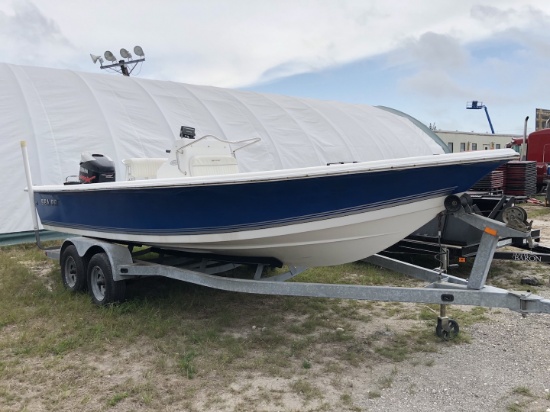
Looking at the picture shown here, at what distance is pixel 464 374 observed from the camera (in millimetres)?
3203

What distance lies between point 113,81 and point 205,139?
6.69 meters

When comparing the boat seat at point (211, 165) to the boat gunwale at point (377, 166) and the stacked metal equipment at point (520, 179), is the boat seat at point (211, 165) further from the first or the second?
the stacked metal equipment at point (520, 179)

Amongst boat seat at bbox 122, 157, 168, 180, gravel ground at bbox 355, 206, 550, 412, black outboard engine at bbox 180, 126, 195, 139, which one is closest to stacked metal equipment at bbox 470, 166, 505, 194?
gravel ground at bbox 355, 206, 550, 412

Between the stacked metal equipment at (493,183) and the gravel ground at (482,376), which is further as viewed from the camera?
the stacked metal equipment at (493,183)

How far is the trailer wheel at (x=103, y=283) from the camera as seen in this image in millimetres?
4434

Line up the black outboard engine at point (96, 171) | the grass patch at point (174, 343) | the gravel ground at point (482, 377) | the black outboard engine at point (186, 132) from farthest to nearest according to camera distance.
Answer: the black outboard engine at point (96, 171) < the black outboard engine at point (186, 132) < the grass patch at point (174, 343) < the gravel ground at point (482, 377)

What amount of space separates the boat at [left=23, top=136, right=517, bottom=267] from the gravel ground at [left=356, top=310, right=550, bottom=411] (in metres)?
0.97

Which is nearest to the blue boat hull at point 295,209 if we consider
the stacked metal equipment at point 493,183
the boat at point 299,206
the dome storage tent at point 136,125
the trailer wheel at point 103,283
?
the boat at point 299,206

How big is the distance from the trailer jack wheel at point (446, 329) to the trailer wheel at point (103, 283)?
112 inches

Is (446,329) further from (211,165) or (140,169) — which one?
(140,169)

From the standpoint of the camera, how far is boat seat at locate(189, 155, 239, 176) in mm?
4711

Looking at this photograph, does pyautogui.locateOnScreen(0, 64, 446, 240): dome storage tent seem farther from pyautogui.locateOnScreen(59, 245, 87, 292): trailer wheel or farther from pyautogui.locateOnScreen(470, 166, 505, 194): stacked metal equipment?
pyautogui.locateOnScreen(470, 166, 505, 194): stacked metal equipment

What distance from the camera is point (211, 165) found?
4805 mm

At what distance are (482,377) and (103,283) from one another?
3370 millimetres
